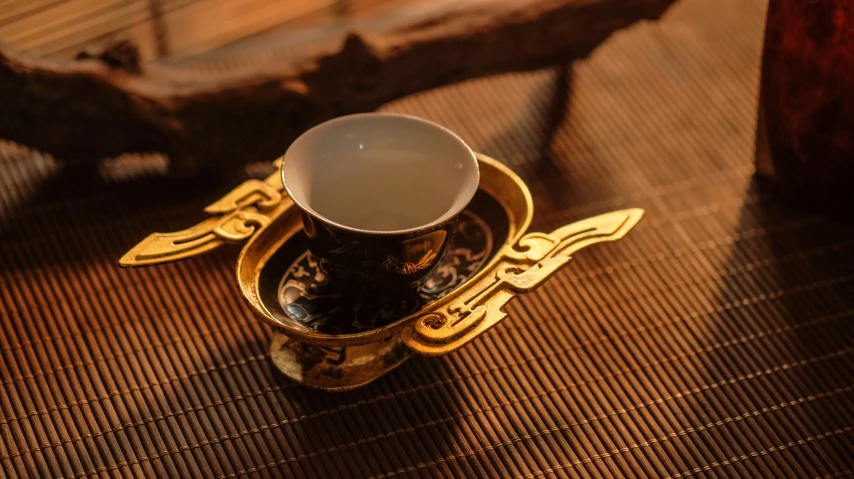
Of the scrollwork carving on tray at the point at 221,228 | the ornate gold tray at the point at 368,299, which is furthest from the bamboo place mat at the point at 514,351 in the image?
the scrollwork carving on tray at the point at 221,228

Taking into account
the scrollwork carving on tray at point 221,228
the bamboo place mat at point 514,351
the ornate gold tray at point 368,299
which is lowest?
the bamboo place mat at point 514,351

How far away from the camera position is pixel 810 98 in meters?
0.83

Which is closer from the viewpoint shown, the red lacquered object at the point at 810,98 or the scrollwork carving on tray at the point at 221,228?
the scrollwork carving on tray at the point at 221,228

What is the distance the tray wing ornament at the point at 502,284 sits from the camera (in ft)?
1.99

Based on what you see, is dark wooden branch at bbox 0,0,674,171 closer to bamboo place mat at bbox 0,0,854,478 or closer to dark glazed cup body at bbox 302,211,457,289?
bamboo place mat at bbox 0,0,854,478

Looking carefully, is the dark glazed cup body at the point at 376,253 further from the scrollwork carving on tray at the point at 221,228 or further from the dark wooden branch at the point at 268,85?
the dark wooden branch at the point at 268,85

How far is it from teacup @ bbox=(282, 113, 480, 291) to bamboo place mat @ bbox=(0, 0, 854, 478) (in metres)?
0.14

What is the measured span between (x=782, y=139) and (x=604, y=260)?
248mm

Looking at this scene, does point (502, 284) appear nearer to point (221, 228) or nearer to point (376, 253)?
point (376, 253)

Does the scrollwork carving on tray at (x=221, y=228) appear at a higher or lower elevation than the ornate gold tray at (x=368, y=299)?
higher

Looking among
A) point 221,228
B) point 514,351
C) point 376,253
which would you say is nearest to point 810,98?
point 514,351

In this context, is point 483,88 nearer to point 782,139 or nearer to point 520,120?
point 520,120

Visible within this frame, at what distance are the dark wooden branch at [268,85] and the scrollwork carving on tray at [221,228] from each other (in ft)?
0.48

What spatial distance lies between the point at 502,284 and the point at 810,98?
428mm
